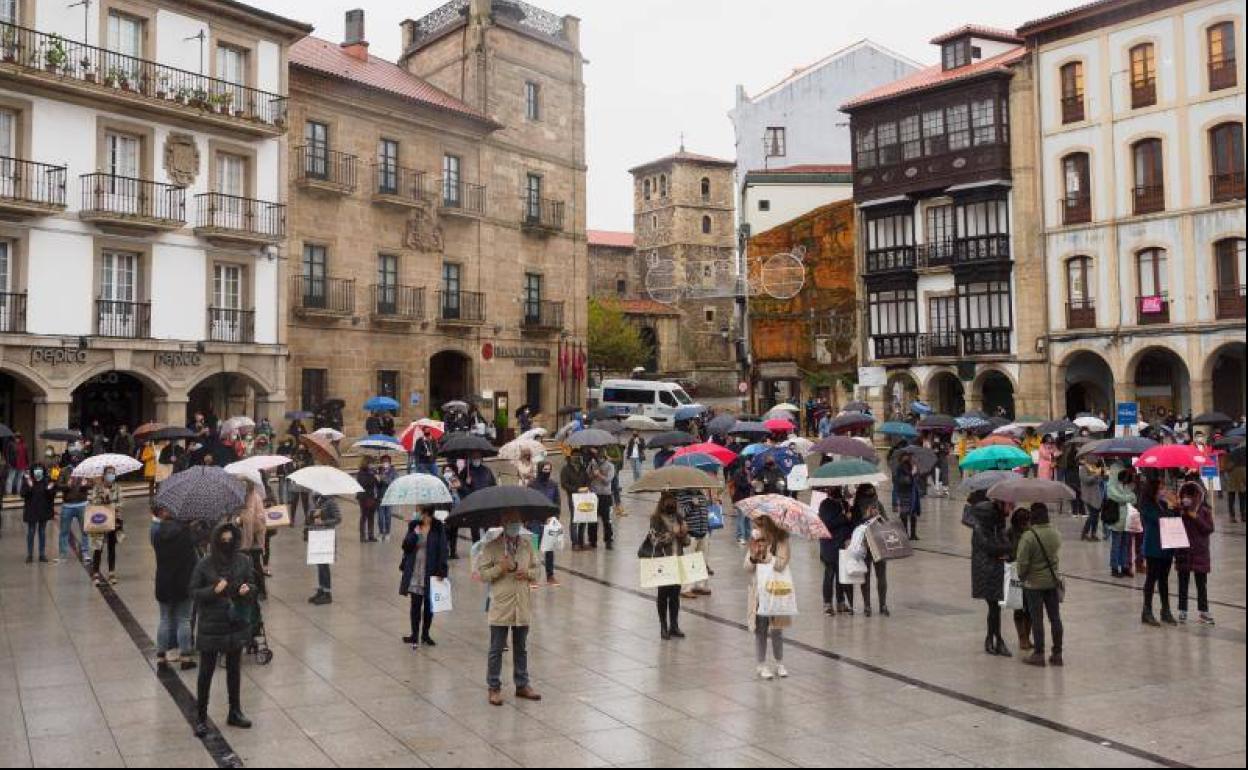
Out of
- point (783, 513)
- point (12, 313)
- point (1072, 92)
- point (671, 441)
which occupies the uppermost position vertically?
point (1072, 92)

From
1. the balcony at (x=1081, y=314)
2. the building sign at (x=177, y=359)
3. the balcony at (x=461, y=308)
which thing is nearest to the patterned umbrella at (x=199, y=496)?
the building sign at (x=177, y=359)

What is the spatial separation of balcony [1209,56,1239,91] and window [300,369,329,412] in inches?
1189

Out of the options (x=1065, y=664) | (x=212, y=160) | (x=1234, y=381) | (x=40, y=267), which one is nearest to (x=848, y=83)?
(x=1234, y=381)

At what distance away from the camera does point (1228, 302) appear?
3288cm

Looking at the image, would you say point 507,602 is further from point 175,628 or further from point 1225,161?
point 1225,161

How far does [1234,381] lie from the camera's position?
34.4 meters

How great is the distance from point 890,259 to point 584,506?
94.3 ft

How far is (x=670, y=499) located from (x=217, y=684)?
5.02 meters

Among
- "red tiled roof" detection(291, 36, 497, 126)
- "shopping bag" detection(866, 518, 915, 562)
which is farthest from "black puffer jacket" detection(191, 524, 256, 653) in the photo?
"red tiled roof" detection(291, 36, 497, 126)

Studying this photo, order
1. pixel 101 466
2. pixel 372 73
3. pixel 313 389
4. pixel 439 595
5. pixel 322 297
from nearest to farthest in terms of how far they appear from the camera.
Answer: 1. pixel 439 595
2. pixel 101 466
3. pixel 313 389
4. pixel 322 297
5. pixel 372 73

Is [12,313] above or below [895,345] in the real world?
below

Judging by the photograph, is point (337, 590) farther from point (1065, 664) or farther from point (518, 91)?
point (518, 91)

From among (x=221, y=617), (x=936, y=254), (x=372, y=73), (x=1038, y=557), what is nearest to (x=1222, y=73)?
(x=936, y=254)

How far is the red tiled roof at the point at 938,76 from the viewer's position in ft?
126
